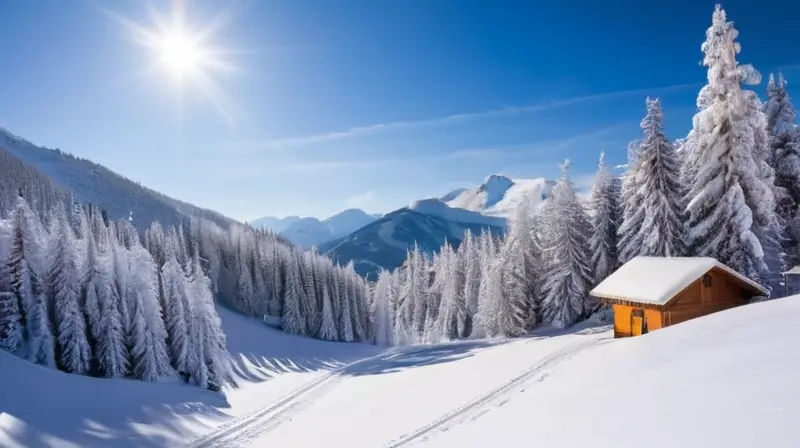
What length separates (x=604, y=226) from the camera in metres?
39.4

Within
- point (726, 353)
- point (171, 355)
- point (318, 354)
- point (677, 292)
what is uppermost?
point (677, 292)

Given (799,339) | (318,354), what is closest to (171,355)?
(318,354)

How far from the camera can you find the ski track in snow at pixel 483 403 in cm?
1653

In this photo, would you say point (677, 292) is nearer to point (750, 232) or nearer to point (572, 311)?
point (750, 232)

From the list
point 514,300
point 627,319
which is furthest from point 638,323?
point 514,300

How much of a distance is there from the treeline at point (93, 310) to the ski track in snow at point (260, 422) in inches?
271

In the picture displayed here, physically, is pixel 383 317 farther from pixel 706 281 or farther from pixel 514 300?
pixel 706 281

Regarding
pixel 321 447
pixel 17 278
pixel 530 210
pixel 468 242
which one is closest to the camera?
pixel 321 447

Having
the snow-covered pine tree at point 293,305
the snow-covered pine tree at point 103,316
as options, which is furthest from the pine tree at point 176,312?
the snow-covered pine tree at point 293,305

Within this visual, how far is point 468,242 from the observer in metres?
72.4

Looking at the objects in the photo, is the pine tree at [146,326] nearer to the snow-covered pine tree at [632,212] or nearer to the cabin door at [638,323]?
the cabin door at [638,323]

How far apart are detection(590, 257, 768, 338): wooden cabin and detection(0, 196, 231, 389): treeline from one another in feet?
92.7

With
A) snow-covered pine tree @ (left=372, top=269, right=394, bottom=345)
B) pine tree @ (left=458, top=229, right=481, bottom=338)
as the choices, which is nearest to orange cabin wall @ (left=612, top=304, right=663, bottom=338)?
pine tree @ (left=458, top=229, right=481, bottom=338)

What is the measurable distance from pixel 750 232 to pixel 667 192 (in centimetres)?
688
